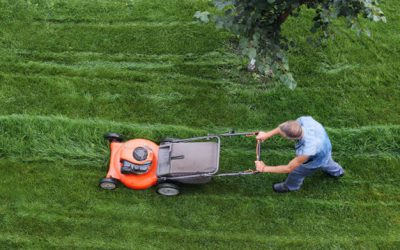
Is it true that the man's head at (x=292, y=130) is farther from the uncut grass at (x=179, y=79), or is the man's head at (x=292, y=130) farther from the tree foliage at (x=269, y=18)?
the uncut grass at (x=179, y=79)

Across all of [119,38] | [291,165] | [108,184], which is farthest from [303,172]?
[119,38]

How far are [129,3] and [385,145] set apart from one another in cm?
441

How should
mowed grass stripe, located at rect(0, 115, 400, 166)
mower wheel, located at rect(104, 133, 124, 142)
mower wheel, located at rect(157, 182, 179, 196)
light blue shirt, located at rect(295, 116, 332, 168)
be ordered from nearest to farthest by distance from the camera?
light blue shirt, located at rect(295, 116, 332, 168)
mower wheel, located at rect(157, 182, 179, 196)
mower wheel, located at rect(104, 133, 124, 142)
mowed grass stripe, located at rect(0, 115, 400, 166)

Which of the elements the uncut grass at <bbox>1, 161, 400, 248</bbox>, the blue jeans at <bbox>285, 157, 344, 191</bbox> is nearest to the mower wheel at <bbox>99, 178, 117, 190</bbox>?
the uncut grass at <bbox>1, 161, 400, 248</bbox>

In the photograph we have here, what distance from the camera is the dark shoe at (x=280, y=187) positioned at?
545 cm

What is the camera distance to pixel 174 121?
6.04 metres

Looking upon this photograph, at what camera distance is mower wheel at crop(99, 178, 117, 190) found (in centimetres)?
529

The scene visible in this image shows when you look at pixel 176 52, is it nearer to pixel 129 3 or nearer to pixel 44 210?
pixel 129 3

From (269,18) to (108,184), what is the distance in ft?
8.76

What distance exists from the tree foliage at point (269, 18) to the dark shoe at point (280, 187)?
1.37 meters

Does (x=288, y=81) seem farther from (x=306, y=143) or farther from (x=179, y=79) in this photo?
(x=179, y=79)

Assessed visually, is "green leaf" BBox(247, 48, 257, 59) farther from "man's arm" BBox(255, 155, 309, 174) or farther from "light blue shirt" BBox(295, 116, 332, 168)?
"man's arm" BBox(255, 155, 309, 174)

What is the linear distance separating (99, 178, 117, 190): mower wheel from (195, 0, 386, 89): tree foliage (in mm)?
2175

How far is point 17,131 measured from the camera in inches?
231
